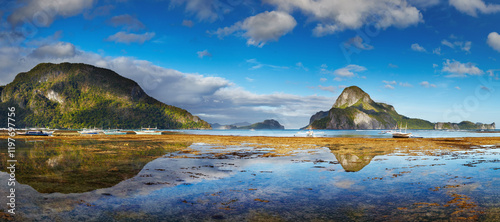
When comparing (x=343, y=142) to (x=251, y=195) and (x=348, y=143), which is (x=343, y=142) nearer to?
(x=348, y=143)

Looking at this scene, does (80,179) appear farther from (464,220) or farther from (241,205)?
(464,220)

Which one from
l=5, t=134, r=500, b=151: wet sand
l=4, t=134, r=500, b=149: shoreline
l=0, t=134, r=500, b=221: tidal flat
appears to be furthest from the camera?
l=4, t=134, r=500, b=149: shoreline

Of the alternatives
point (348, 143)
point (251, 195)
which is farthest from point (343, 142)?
point (251, 195)

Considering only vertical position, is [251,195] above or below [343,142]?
above

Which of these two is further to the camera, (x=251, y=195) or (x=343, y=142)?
(x=343, y=142)

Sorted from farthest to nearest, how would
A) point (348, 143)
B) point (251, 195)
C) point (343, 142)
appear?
point (343, 142) → point (348, 143) → point (251, 195)

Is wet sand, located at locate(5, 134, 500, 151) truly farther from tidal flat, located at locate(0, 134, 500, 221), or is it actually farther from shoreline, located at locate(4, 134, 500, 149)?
tidal flat, located at locate(0, 134, 500, 221)

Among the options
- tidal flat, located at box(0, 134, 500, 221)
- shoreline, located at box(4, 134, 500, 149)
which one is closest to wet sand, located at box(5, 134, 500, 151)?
shoreline, located at box(4, 134, 500, 149)

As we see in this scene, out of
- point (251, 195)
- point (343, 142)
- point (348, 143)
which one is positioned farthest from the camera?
point (343, 142)

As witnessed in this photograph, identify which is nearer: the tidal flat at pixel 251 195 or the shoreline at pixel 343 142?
the tidal flat at pixel 251 195

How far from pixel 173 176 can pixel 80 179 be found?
5.06 meters

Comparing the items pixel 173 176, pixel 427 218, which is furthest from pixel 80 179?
pixel 427 218

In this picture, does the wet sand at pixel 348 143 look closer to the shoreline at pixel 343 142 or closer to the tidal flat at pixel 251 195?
the shoreline at pixel 343 142

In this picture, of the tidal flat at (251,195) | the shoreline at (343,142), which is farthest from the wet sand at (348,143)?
the tidal flat at (251,195)
